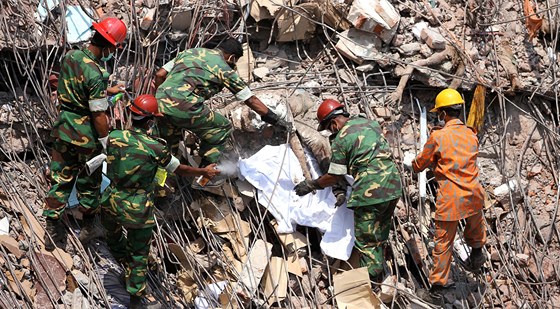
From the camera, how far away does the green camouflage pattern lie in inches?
261

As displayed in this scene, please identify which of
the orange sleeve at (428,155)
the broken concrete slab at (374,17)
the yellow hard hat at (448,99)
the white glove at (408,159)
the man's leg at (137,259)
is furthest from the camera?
the broken concrete slab at (374,17)

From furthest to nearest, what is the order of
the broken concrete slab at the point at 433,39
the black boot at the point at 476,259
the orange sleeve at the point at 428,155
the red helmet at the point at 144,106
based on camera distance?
the broken concrete slab at the point at 433,39 < the black boot at the point at 476,259 < the orange sleeve at the point at 428,155 < the red helmet at the point at 144,106

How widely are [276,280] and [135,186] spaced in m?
1.61

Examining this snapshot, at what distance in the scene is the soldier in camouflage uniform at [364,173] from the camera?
7.09 meters

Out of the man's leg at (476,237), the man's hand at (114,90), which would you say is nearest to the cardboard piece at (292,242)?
the man's leg at (476,237)

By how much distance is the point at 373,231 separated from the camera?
7.29 meters

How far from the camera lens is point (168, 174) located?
24.6ft

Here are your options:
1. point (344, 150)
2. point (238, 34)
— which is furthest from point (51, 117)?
point (344, 150)

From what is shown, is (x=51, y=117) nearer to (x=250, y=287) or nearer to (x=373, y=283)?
(x=250, y=287)

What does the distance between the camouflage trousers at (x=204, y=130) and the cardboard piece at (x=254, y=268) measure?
0.89 meters

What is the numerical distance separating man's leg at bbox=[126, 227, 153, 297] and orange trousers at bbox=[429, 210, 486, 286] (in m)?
2.51

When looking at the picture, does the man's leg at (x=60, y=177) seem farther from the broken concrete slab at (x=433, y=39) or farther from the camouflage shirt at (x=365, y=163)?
the broken concrete slab at (x=433, y=39)

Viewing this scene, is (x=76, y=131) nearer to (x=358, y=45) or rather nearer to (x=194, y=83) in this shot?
(x=194, y=83)

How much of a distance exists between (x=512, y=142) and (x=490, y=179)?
22.3 inches
